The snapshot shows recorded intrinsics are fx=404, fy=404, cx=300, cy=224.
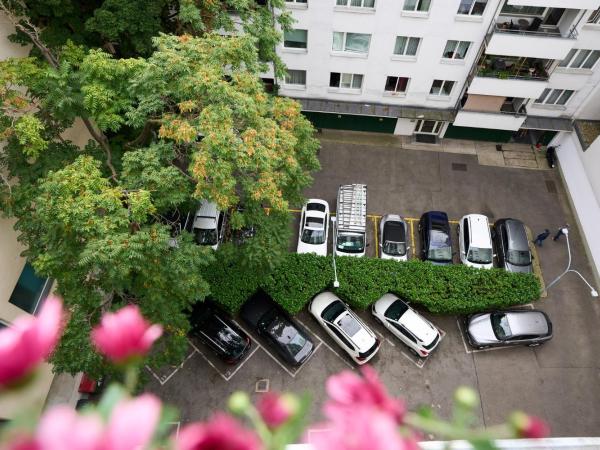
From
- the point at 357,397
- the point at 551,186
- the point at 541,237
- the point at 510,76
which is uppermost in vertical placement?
the point at 510,76

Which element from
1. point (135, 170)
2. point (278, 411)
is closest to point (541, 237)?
point (135, 170)

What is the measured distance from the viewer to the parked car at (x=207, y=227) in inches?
775

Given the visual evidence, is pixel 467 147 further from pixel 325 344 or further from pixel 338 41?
pixel 325 344

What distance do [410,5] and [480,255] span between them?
1227 cm

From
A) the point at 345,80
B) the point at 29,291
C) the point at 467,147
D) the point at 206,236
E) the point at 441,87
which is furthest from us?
the point at 467,147

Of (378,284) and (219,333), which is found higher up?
(378,284)

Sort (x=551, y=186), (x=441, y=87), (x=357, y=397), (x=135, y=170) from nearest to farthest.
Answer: (x=357, y=397) → (x=135, y=170) → (x=441, y=87) → (x=551, y=186)

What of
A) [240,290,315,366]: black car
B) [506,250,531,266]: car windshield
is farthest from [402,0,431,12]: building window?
[240,290,315,366]: black car

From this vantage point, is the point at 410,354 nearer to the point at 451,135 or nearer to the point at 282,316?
the point at 282,316

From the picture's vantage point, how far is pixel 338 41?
66.4 ft

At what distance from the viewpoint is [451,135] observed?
25109mm

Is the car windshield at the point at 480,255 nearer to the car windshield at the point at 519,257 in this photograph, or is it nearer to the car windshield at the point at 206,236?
the car windshield at the point at 519,257

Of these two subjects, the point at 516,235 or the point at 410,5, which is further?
the point at 516,235

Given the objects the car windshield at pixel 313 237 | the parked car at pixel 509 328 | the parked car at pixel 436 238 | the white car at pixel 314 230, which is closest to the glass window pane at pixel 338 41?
the white car at pixel 314 230
